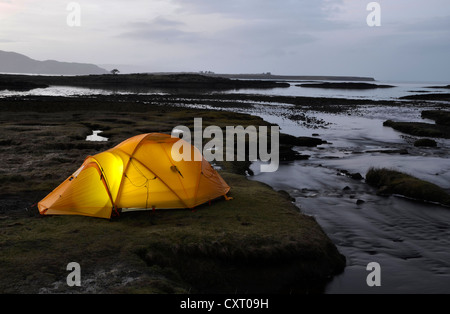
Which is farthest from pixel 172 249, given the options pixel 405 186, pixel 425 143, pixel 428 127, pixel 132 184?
pixel 428 127

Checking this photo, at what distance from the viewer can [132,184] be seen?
11.7 metres

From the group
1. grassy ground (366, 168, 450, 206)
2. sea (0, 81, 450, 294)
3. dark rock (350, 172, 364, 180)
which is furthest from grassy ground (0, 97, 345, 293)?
dark rock (350, 172, 364, 180)

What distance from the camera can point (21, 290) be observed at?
704 cm

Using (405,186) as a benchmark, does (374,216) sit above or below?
below

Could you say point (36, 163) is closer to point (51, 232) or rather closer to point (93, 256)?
point (51, 232)

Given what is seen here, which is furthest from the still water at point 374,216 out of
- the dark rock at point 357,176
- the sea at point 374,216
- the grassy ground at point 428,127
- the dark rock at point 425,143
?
the grassy ground at point 428,127

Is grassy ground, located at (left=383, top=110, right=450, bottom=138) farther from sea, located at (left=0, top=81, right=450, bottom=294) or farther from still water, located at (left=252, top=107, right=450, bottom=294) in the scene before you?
Result: still water, located at (left=252, top=107, right=450, bottom=294)

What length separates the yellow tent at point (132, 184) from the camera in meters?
11.4

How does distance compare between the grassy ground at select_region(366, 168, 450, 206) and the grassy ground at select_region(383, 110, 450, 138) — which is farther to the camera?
the grassy ground at select_region(383, 110, 450, 138)

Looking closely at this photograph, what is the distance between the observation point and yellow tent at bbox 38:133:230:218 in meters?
11.4

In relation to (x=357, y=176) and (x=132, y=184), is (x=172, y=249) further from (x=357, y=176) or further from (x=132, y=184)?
(x=357, y=176)
